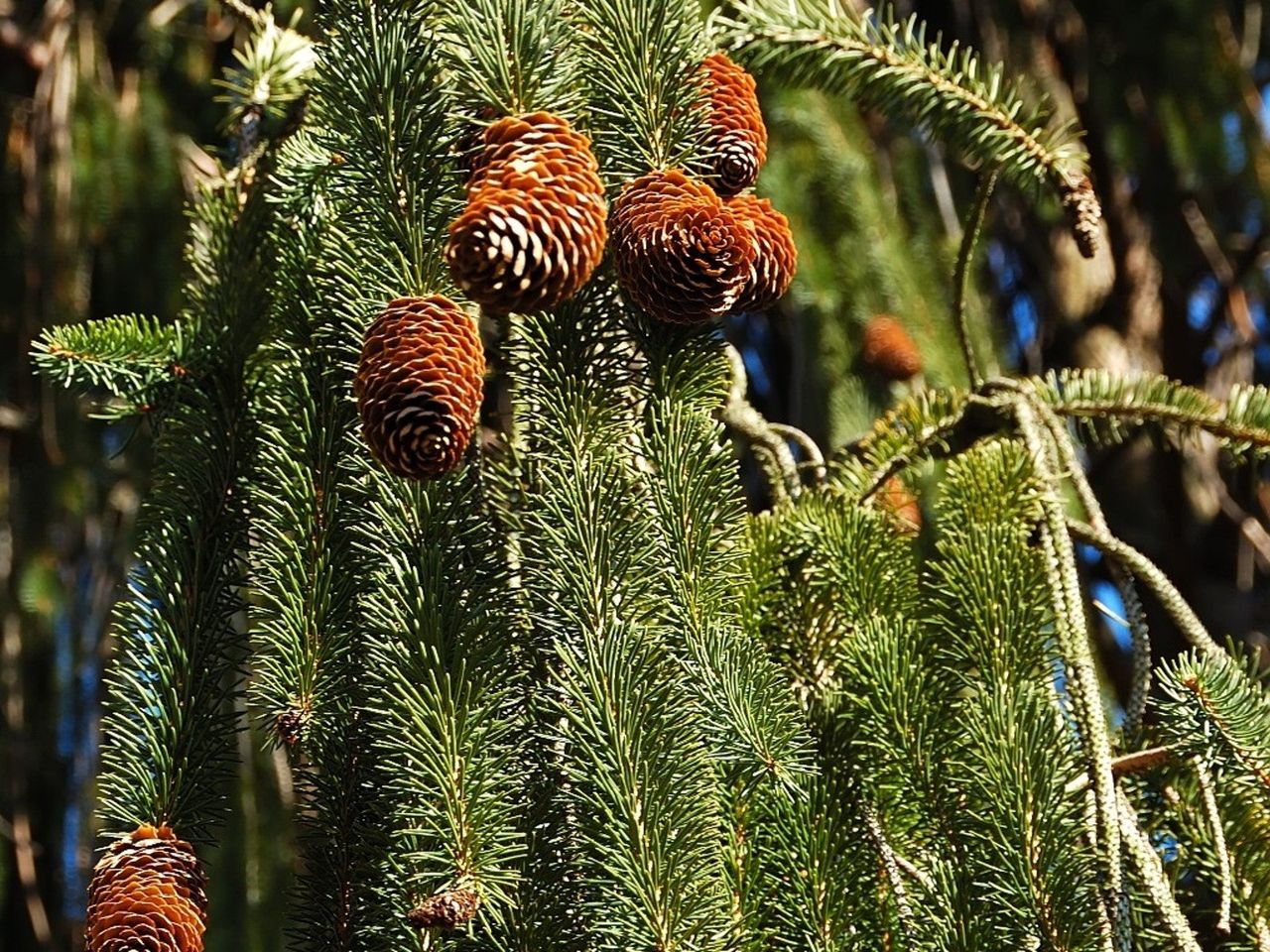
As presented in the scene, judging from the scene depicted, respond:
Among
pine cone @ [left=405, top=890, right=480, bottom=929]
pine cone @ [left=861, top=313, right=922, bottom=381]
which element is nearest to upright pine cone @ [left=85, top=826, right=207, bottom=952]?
pine cone @ [left=405, top=890, right=480, bottom=929]

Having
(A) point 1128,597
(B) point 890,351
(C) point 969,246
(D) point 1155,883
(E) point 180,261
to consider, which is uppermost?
(E) point 180,261

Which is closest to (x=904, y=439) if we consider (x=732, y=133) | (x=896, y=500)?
(x=896, y=500)

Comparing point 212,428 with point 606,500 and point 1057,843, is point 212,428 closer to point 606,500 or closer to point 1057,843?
point 606,500

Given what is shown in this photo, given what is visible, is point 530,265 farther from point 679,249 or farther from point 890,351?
point 890,351

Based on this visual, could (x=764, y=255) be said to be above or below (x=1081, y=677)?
above

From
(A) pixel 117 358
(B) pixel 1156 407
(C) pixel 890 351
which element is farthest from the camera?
(C) pixel 890 351

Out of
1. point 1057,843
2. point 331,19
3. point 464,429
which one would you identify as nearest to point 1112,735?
point 1057,843
